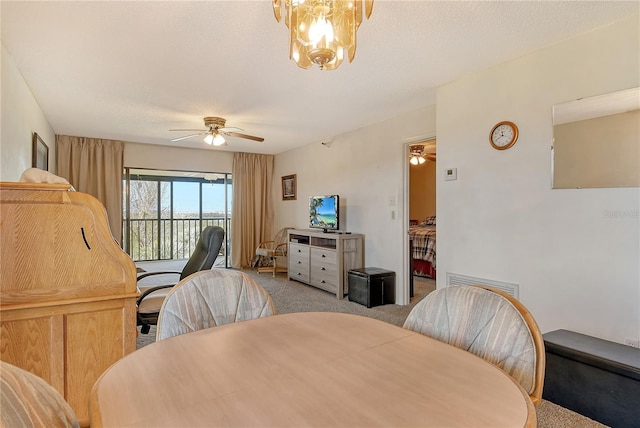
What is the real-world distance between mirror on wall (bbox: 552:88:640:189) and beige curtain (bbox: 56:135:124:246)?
18.5 feet

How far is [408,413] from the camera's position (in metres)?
0.73

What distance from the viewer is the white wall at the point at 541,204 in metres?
2.08

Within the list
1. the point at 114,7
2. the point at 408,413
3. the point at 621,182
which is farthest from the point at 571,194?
the point at 114,7

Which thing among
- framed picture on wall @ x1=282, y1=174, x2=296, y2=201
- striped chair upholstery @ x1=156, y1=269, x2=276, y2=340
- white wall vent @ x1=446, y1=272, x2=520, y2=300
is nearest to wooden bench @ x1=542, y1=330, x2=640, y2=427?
white wall vent @ x1=446, y1=272, x2=520, y2=300

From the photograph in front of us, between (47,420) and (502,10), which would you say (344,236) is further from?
(47,420)

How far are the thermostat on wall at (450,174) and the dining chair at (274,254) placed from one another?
11.4ft

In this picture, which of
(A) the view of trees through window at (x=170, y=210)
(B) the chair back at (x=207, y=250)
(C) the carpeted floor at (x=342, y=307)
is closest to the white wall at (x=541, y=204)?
(C) the carpeted floor at (x=342, y=307)

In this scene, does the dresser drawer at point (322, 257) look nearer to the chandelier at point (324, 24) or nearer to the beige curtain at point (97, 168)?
the beige curtain at point (97, 168)

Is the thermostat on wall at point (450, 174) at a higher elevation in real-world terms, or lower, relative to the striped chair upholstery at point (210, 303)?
higher

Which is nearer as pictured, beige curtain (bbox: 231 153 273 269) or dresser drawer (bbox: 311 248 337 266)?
dresser drawer (bbox: 311 248 337 266)

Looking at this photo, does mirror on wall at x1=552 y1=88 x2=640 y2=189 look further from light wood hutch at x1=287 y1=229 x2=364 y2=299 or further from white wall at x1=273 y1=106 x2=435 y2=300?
light wood hutch at x1=287 y1=229 x2=364 y2=299

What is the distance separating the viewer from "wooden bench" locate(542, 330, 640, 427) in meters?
1.66

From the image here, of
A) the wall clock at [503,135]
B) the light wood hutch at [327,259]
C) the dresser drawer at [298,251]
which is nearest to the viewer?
the wall clock at [503,135]

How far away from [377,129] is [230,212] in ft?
11.8
